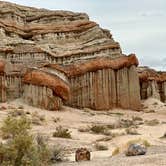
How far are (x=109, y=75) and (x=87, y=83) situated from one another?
6.06ft

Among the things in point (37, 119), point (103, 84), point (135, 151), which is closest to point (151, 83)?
point (103, 84)

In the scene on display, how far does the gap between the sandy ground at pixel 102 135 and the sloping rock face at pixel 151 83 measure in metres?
1.60

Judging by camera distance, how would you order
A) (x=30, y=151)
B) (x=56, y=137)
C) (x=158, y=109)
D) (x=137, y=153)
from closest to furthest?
(x=30, y=151) → (x=137, y=153) → (x=56, y=137) → (x=158, y=109)

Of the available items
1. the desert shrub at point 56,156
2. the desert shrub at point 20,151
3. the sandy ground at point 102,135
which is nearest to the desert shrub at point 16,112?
the sandy ground at point 102,135

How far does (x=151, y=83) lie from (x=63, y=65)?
1136 cm

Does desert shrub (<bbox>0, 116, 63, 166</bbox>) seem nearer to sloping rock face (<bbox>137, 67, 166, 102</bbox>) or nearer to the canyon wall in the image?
the canyon wall

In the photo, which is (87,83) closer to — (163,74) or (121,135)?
(163,74)

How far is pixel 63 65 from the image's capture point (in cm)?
4153

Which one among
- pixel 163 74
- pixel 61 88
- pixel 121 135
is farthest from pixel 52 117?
pixel 163 74

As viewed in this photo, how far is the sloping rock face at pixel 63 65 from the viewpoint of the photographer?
3712cm

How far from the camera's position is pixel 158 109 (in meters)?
44.0

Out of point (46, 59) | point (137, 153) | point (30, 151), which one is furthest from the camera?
point (46, 59)

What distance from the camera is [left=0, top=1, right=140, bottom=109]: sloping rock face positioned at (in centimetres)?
3712

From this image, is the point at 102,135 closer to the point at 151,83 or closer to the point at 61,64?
the point at 61,64
